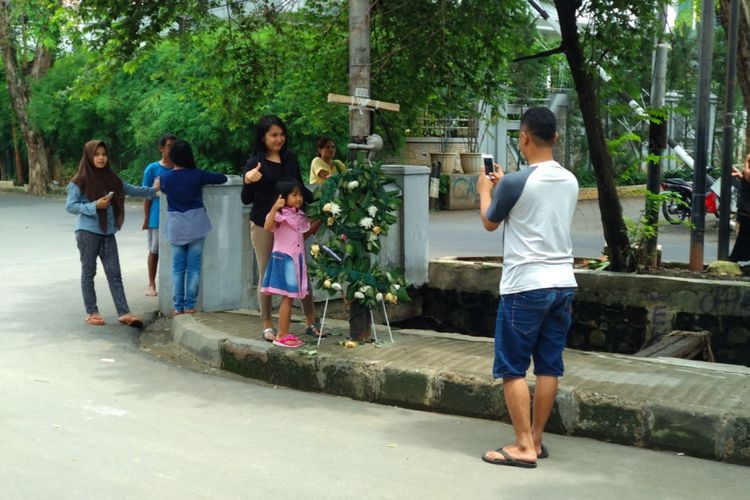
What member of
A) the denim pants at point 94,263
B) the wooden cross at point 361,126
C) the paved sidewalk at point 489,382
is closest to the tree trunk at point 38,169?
the denim pants at point 94,263

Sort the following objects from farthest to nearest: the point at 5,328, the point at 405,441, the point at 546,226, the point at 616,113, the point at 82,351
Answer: the point at 616,113 → the point at 5,328 → the point at 82,351 → the point at 405,441 → the point at 546,226

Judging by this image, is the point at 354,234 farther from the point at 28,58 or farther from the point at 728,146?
the point at 28,58

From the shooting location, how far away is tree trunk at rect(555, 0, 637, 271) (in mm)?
9812

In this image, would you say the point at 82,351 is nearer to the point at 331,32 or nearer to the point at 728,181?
the point at 331,32

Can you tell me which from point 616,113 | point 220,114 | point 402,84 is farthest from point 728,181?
point 220,114

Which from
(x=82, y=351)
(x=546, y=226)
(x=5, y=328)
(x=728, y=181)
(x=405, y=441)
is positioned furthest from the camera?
(x=728, y=181)

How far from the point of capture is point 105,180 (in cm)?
872

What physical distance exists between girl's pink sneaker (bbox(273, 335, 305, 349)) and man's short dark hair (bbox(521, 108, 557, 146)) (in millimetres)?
2769

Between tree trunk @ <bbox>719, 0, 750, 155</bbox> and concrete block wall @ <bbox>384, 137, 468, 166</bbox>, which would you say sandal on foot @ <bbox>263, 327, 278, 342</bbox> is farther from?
concrete block wall @ <bbox>384, 137, 468, 166</bbox>

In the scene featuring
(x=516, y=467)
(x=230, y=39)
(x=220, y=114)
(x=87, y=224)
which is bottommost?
(x=516, y=467)

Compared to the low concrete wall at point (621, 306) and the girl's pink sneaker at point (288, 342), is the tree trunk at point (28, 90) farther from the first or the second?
the girl's pink sneaker at point (288, 342)

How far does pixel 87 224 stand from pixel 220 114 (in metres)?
2.35

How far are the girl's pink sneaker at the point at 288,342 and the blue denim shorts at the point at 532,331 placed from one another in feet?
7.67

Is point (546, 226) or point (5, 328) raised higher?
point (546, 226)
